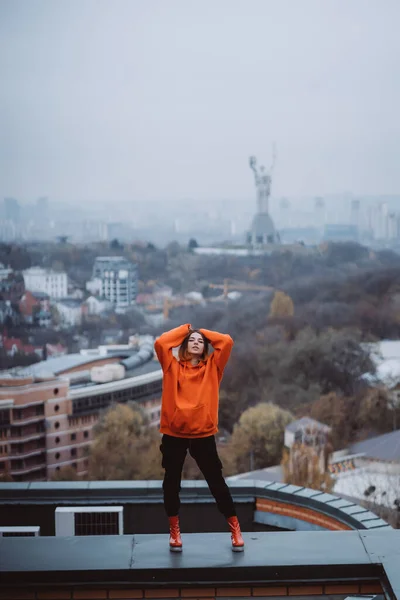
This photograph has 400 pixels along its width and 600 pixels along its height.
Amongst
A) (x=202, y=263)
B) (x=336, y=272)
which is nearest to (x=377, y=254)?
(x=336, y=272)

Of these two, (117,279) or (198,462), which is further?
(117,279)

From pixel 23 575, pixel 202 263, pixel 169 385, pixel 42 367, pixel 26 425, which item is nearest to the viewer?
pixel 23 575

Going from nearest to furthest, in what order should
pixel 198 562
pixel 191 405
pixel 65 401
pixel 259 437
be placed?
pixel 198 562 → pixel 191 405 → pixel 65 401 → pixel 259 437

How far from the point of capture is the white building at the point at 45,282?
25406 millimetres

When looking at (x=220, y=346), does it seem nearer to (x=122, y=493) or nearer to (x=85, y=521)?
(x=85, y=521)

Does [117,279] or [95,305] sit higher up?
[117,279]

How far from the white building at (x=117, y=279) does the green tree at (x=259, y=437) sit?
4831 millimetres

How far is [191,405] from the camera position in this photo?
10.9 feet

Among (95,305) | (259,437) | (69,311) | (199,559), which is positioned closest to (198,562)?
(199,559)

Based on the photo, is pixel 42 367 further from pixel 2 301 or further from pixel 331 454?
pixel 331 454

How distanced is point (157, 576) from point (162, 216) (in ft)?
90.9

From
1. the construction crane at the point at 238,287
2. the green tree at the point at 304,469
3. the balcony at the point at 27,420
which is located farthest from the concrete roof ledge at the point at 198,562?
the construction crane at the point at 238,287

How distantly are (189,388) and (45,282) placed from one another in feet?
75.0

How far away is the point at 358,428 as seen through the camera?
24703 mm
